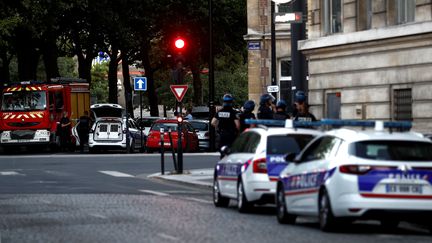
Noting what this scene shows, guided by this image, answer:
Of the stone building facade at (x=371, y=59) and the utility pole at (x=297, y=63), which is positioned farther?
the utility pole at (x=297, y=63)

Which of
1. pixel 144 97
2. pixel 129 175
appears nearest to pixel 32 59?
pixel 129 175

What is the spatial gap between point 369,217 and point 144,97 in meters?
115

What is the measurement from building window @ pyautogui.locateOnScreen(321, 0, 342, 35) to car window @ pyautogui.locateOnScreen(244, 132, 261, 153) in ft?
35.4

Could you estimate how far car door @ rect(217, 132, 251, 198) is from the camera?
71.5 feet

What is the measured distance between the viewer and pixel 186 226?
18500mm

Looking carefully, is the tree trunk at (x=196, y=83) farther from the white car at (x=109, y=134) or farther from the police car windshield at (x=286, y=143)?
the police car windshield at (x=286, y=143)

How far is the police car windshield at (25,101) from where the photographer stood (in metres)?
57.5

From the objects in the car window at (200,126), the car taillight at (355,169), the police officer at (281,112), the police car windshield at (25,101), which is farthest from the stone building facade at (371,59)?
the police car windshield at (25,101)

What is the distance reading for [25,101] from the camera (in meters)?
57.8

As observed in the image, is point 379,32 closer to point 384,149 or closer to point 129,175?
point 129,175

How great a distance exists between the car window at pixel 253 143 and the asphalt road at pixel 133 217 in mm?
980

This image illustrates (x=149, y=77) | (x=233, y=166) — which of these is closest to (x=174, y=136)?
(x=149, y=77)

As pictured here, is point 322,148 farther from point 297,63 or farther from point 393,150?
point 297,63

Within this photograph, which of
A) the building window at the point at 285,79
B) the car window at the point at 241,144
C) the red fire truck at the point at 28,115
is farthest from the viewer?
the building window at the point at 285,79
